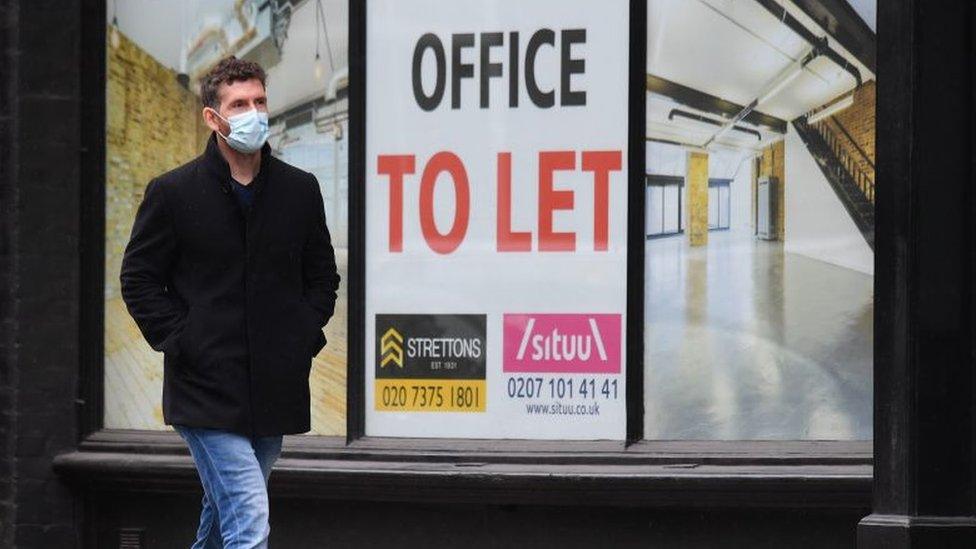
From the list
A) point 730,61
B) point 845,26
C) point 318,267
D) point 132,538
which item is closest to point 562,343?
point 730,61

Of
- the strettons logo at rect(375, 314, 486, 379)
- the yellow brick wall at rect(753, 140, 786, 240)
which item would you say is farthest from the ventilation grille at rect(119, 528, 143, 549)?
the yellow brick wall at rect(753, 140, 786, 240)

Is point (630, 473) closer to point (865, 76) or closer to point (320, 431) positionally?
point (320, 431)

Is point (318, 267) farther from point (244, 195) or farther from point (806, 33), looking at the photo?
point (806, 33)

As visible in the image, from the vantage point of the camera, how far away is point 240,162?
541 cm

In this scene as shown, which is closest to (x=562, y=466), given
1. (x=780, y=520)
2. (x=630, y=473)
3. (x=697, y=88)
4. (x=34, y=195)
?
(x=630, y=473)

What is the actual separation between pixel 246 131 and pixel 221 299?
0.53 metres

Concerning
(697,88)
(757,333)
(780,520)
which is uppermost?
(697,88)

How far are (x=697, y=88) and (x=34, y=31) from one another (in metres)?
2.90

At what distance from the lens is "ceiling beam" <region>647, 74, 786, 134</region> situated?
7.21m

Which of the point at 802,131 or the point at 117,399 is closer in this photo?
the point at 802,131

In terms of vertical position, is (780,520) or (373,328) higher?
(373,328)

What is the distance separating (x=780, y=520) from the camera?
699 cm

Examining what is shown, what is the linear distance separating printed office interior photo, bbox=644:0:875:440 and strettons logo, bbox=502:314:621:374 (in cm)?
19

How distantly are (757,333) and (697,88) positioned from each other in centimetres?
107
